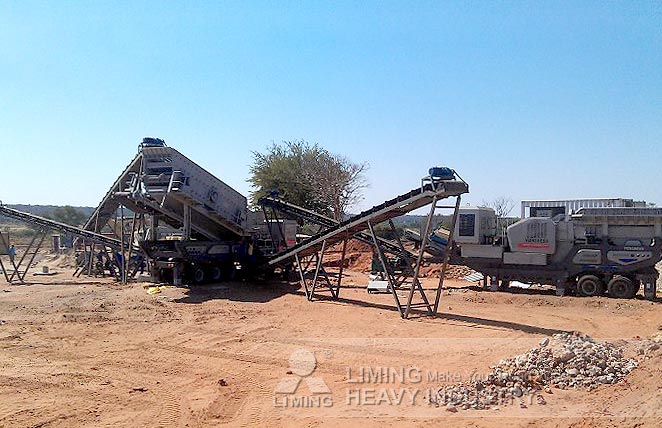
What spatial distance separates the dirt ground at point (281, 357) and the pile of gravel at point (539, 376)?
9.3 inches

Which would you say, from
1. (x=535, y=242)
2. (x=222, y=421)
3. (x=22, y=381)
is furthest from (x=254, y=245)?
(x=222, y=421)

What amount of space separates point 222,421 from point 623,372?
18.6 ft

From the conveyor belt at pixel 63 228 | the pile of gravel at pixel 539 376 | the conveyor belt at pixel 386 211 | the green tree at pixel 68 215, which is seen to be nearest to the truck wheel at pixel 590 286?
the conveyor belt at pixel 386 211

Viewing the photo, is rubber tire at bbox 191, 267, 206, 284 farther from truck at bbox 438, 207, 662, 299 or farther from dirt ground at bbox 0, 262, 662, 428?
truck at bbox 438, 207, 662, 299

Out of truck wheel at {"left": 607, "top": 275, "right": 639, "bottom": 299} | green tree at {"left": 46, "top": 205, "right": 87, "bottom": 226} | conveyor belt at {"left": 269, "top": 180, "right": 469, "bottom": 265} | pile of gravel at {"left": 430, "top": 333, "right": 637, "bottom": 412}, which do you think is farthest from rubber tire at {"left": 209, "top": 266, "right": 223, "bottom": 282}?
green tree at {"left": 46, "top": 205, "right": 87, "bottom": 226}

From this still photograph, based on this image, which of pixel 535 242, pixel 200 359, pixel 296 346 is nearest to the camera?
pixel 200 359

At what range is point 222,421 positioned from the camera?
7.12 metres

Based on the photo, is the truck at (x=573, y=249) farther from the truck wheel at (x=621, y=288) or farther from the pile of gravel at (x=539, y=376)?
the pile of gravel at (x=539, y=376)

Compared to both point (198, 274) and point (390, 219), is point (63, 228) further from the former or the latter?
point (390, 219)

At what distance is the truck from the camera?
1731 centimetres

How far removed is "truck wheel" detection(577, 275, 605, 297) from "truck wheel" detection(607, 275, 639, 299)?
11.7 inches

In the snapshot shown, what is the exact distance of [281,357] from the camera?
10.2m

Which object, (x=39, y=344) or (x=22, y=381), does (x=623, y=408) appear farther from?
(x=39, y=344)

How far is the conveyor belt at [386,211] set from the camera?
1362cm
